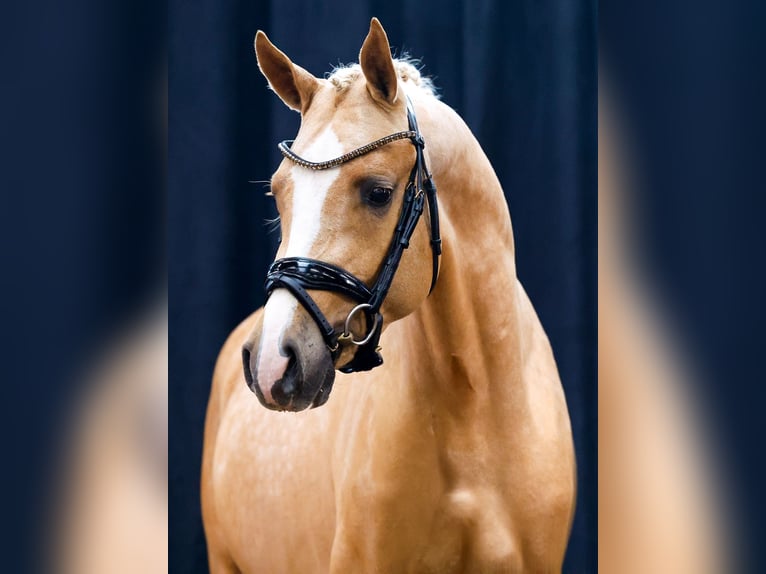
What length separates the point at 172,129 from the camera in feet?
7.20

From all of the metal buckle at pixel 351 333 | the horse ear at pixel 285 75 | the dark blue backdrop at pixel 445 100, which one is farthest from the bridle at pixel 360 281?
the dark blue backdrop at pixel 445 100

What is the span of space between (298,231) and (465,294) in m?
0.33

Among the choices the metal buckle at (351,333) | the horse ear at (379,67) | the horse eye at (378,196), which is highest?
the horse ear at (379,67)

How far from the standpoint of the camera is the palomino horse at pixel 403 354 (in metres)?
1.29

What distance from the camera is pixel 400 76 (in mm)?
1513

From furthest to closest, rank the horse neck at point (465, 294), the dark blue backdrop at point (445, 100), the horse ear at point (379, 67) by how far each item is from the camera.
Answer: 1. the dark blue backdrop at point (445, 100)
2. the horse neck at point (465, 294)
3. the horse ear at point (379, 67)

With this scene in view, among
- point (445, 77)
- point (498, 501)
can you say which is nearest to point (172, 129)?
point (445, 77)

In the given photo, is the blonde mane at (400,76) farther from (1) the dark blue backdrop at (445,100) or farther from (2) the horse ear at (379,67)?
(1) the dark blue backdrop at (445,100)

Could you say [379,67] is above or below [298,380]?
above

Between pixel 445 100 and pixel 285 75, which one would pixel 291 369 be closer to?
pixel 285 75

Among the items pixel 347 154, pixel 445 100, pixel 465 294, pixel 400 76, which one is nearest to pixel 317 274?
pixel 347 154
